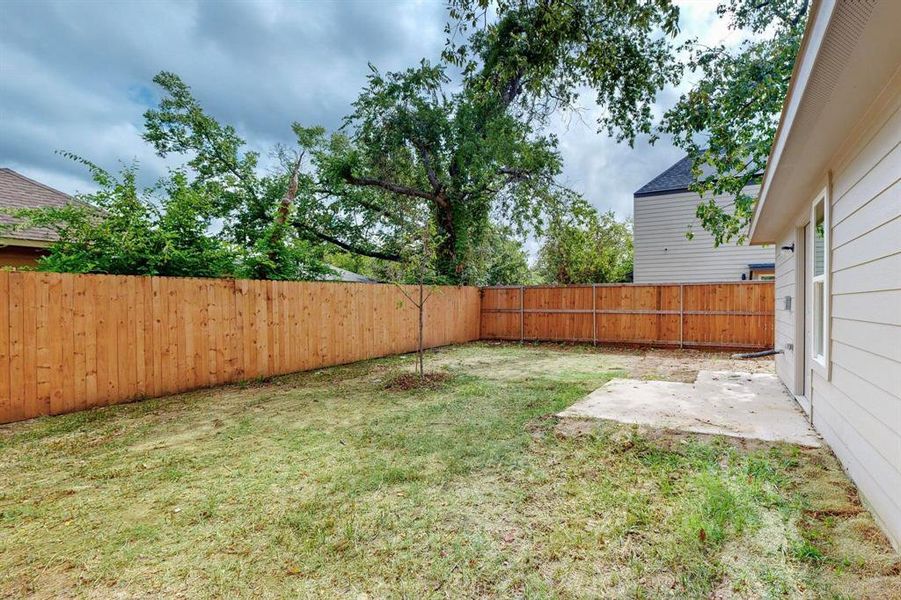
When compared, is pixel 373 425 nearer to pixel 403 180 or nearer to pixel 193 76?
pixel 403 180

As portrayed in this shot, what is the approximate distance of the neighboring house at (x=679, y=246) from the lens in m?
11.1

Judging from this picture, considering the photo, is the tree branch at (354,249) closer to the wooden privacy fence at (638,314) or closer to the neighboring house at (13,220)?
the wooden privacy fence at (638,314)

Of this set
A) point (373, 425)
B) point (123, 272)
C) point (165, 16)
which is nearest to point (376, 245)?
point (165, 16)

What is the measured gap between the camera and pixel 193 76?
36.0ft

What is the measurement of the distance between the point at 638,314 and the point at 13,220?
39.5ft

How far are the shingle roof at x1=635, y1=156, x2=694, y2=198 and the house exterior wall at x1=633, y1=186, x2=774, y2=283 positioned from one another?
15cm

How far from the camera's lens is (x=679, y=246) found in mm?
11625

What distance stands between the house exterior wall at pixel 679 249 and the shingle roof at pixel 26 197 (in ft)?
42.8

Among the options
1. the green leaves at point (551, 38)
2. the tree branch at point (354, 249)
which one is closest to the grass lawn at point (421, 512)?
the green leaves at point (551, 38)

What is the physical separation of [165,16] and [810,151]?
8448 millimetres

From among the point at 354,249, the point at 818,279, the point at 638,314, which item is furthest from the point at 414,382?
the point at 354,249

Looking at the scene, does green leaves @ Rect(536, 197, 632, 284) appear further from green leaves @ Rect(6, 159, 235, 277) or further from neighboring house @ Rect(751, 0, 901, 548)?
green leaves @ Rect(6, 159, 235, 277)

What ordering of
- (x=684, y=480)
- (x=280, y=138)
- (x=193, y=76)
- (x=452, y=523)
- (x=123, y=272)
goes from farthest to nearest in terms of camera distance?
(x=280, y=138) < (x=193, y=76) < (x=123, y=272) < (x=684, y=480) < (x=452, y=523)

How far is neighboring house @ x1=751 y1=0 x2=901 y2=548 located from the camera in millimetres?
1633
